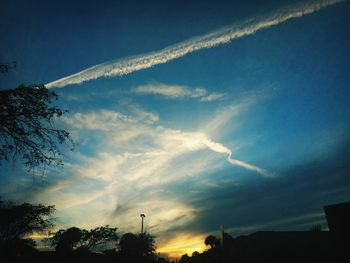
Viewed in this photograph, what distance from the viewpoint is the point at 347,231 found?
2312 centimetres

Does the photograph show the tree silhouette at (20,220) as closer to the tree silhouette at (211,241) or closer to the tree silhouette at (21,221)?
the tree silhouette at (21,221)

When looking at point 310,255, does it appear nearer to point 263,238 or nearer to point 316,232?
point 316,232

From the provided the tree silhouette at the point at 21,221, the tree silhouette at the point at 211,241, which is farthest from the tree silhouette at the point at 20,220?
the tree silhouette at the point at 211,241

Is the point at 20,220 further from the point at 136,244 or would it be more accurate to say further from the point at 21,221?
the point at 136,244

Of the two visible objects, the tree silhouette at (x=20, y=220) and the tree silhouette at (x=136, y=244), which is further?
the tree silhouette at (x=136, y=244)

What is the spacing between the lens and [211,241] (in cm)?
5178

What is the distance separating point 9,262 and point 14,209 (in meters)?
28.8

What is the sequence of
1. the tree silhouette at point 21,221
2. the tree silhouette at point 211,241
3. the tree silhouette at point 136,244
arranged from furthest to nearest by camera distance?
the tree silhouette at point 136,244, the tree silhouette at point 211,241, the tree silhouette at point 21,221

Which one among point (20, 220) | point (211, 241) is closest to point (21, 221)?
point (20, 220)

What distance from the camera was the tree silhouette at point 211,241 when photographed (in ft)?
168

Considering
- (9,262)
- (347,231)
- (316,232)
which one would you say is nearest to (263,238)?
(316,232)

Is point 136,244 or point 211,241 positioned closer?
point 211,241

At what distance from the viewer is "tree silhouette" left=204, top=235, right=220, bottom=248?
51.2 m

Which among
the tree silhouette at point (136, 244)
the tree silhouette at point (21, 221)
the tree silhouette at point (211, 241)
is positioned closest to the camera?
the tree silhouette at point (21, 221)
